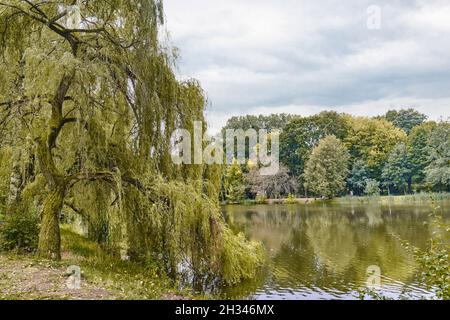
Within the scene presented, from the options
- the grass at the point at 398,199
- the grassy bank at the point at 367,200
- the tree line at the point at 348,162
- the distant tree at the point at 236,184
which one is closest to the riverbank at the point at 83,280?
the tree line at the point at 348,162

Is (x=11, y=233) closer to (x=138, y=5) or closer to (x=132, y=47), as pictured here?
(x=132, y=47)

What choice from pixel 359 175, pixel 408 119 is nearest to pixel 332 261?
pixel 359 175

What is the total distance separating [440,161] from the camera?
37.6 m

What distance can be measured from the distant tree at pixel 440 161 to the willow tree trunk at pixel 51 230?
35.0 meters

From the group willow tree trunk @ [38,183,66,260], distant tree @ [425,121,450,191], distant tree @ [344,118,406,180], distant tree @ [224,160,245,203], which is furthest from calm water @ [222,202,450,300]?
distant tree @ [344,118,406,180]

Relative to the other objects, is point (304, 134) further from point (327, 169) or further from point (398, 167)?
point (398, 167)

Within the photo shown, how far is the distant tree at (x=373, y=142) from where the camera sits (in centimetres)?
4481

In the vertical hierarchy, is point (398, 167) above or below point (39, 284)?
above

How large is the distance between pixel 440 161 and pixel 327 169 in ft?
34.9

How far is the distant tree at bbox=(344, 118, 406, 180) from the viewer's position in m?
44.8

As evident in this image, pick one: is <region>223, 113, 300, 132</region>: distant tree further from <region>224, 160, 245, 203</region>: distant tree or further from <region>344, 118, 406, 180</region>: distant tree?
<region>224, 160, 245, 203</region>: distant tree

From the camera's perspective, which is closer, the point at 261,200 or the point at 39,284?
the point at 39,284

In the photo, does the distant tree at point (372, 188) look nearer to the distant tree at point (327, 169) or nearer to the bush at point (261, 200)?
the distant tree at point (327, 169)
